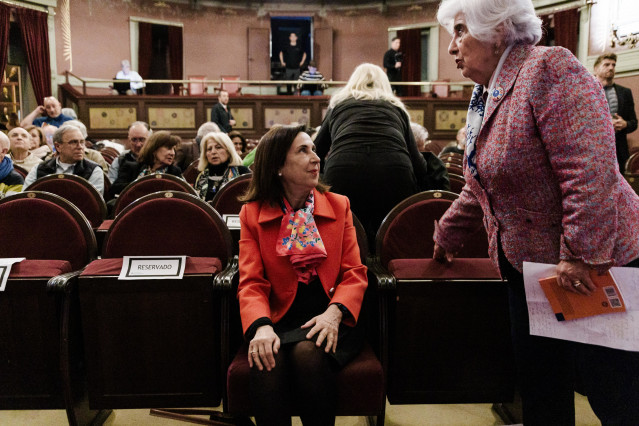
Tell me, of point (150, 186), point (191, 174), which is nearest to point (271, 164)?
point (150, 186)

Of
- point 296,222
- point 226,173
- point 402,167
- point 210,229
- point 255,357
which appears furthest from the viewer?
point 226,173

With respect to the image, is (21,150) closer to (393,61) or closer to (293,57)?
(393,61)

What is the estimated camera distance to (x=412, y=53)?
1123cm

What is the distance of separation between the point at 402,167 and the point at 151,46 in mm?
10457

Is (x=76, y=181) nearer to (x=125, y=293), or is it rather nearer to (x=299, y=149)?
(x=125, y=293)

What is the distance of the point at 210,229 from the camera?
5.73 feet

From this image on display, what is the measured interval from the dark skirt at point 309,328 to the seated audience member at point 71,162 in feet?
7.43

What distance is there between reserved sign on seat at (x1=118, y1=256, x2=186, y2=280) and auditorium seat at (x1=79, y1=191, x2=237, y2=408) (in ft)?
0.05

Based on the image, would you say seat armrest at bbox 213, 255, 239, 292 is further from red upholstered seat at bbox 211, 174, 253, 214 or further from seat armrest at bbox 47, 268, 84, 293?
red upholstered seat at bbox 211, 174, 253, 214

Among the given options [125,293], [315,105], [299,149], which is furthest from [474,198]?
[315,105]

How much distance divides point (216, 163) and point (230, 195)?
0.89m

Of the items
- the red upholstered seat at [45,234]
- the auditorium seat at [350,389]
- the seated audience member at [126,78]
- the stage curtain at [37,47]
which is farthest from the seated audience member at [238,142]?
the stage curtain at [37,47]

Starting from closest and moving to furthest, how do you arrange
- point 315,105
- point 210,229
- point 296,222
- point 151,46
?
point 296,222
point 210,229
point 315,105
point 151,46

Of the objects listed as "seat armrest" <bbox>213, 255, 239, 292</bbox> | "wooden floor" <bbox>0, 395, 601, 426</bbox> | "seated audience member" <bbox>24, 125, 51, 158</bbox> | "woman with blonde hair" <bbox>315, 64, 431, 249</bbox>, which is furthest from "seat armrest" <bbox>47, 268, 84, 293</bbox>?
"seated audience member" <bbox>24, 125, 51, 158</bbox>
